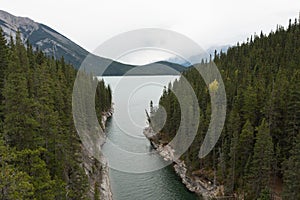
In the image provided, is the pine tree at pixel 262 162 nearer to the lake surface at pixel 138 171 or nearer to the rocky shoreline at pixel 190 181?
the rocky shoreline at pixel 190 181

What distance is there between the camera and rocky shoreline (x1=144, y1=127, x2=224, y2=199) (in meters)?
40.3

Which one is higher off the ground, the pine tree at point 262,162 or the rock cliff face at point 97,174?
the pine tree at point 262,162

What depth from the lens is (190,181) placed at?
4578cm

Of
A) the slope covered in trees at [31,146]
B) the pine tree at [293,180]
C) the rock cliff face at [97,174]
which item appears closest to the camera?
the slope covered in trees at [31,146]

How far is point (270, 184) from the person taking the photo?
118ft

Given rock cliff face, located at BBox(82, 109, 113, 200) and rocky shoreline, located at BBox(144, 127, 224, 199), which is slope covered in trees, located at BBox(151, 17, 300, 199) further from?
rock cliff face, located at BBox(82, 109, 113, 200)

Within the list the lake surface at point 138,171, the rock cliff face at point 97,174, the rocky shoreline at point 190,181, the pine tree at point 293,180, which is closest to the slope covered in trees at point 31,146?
the rock cliff face at point 97,174

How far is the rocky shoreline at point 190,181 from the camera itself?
40.3 m

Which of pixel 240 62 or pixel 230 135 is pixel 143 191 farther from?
pixel 240 62

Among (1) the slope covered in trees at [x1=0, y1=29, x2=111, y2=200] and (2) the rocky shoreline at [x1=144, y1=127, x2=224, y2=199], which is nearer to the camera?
(1) the slope covered in trees at [x1=0, y1=29, x2=111, y2=200]

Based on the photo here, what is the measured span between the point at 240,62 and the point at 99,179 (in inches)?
2653

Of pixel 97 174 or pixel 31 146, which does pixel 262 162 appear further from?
pixel 31 146

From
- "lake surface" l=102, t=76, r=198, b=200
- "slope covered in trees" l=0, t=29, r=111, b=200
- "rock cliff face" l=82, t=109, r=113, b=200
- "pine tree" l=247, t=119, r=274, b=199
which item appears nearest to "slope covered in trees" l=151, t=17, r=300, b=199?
"pine tree" l=247, t=119, r=274, b=199

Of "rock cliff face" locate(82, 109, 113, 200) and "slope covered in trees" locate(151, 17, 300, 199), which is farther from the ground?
"slope covered in trees" locate(151, 17, 300, 199)
